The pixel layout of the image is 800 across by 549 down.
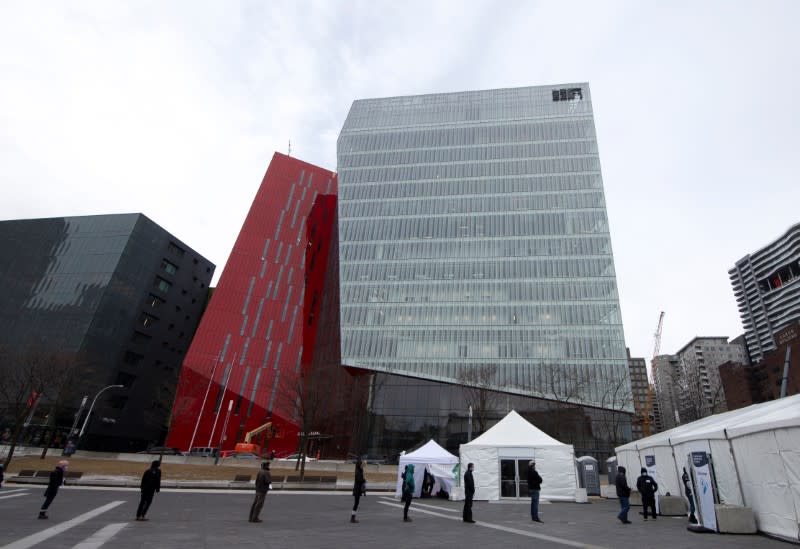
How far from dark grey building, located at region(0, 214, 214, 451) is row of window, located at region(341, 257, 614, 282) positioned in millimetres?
35793

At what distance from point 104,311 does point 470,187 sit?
67.0 m

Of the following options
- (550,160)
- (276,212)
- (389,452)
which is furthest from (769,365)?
(276,212)

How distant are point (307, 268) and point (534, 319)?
1754 inches

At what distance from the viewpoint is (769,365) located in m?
106

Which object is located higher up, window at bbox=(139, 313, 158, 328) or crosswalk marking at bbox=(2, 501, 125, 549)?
window at bbox=(139, 313, 158, 328)

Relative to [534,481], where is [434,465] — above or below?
above


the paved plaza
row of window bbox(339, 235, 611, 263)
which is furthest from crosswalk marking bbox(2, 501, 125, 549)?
row of window bbox(339, 235, 611, 263)

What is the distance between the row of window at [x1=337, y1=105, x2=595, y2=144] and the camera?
276 feet

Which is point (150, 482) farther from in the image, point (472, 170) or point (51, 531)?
point (472, 170)

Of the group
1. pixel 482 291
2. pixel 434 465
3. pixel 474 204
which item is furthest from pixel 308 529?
pixel 474 204

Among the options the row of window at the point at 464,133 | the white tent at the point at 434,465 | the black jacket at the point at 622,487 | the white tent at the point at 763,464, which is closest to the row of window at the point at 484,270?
the row of window at the point at 464,133

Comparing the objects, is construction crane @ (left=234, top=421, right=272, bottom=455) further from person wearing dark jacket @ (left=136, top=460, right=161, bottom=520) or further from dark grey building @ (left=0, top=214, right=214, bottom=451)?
person wearing dark jacket @ (left=136, top=460, right=161, bottom=520)

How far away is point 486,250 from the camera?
74938 mm

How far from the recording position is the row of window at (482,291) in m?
69.2
